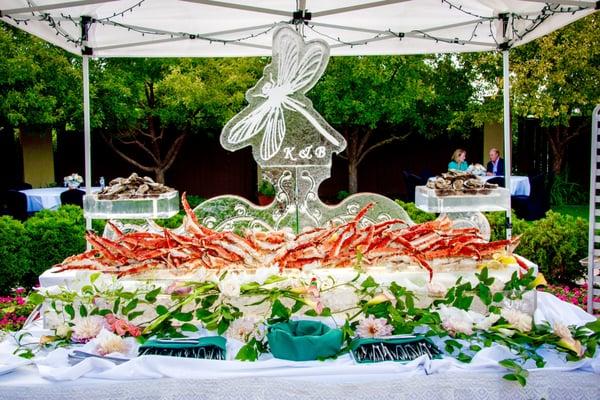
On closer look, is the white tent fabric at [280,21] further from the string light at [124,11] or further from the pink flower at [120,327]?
the pink flower at [120,327]

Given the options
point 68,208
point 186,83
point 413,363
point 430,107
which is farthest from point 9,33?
point 413,363

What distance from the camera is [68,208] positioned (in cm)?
727

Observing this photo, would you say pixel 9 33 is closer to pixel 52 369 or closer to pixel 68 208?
pixel 68 208

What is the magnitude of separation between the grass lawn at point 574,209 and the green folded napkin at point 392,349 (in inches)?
468

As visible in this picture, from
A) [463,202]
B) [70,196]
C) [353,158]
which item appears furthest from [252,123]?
[353,158]

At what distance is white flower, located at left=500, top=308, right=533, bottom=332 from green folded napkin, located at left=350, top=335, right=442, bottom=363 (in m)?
0.28

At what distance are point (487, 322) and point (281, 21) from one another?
3.85m

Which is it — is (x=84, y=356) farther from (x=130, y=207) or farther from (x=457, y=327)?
(x=130, y=207)

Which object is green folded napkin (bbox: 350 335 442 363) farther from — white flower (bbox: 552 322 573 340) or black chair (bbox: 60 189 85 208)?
black chair (bbox: 60 189 85 208)

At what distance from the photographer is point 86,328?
6.47ft

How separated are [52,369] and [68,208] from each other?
5887 mm

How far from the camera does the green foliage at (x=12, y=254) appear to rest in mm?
5812

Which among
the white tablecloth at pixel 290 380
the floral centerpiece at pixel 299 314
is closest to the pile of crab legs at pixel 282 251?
the floral centerpiece at pixel 299 314

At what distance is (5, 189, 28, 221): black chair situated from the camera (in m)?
8.98
